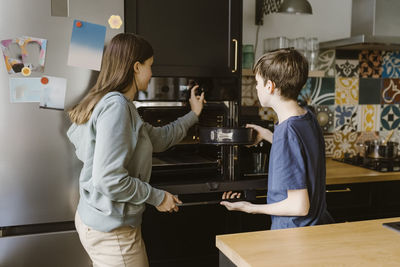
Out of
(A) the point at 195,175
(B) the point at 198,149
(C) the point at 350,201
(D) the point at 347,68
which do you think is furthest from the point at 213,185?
(D) the point at 347,68

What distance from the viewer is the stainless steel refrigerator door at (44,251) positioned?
1.84 m

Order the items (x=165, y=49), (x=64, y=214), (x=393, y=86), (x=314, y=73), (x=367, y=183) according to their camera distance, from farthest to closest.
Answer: (x=393, y=86)
(x=314, y=73)
(x=367, y=183)
(x=165, y=49)
(x=64, y=214)

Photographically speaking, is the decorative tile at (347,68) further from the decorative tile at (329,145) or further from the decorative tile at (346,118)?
the decorative tile at (329,145)

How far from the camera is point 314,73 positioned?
2793 millimetres

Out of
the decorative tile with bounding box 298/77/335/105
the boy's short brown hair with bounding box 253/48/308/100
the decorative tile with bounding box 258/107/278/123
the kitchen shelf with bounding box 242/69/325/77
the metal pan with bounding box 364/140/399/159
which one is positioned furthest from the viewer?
the decorative tile with bounding box 298/77/335/105

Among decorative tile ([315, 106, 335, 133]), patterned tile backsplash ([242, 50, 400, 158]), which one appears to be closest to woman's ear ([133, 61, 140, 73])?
patterned tile backsplash ([242, 50, 400, 158])

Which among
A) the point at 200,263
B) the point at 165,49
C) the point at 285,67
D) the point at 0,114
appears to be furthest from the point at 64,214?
the point at 285,67

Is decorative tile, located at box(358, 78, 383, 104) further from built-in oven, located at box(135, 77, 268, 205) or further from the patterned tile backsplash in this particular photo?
built-in oven, located at box(135, 77, 268, 205)

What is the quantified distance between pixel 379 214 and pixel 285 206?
1.45 meters

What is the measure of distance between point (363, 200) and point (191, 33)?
4.53 feet

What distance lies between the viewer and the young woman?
56.1 inches

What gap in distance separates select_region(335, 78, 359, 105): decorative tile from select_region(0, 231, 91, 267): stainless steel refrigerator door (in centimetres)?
210

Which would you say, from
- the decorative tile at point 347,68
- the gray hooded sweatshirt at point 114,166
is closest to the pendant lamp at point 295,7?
the decorative tile at point 347,68

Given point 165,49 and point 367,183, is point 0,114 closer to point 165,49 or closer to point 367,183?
point 165,49
